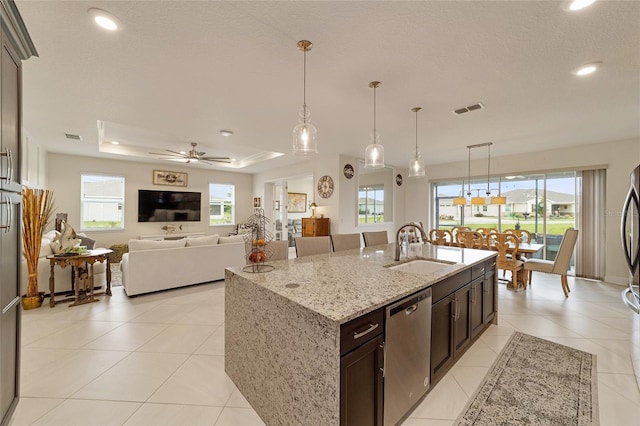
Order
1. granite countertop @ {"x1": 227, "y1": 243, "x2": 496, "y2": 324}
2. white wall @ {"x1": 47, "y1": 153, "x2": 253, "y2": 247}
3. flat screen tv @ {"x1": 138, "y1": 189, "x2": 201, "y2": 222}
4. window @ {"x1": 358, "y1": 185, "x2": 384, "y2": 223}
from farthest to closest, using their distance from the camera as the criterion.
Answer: flat screen tv @ {"x1": 138, "y1": 189, "x2": 201, "y2": 222} → window @ {"x1": 358, "y1": 185, "x2": 384, "y2": 223} → white wall @ {"x1": 47, "y1": 153, "x2": 253, "y2": 247} → granite countertop @ {"x1": 227, "y1": 243, "x2": 496, "y2": 324}

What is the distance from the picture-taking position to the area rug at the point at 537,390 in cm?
171

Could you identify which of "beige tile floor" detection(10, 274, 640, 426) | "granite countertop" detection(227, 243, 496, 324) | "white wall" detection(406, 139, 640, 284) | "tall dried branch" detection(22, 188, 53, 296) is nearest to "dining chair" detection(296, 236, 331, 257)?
"granite countertop" detection(227, 243, 496, 324)

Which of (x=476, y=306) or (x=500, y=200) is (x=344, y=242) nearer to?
(x=476, y=306)

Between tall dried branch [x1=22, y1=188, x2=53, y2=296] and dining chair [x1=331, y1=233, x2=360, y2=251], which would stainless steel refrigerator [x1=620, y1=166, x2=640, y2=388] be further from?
tall dried branch [x1=22, y1=188, x2=53, y2=296]

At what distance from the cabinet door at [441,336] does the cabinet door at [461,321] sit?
73 mm

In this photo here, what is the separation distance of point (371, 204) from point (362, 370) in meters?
6.04

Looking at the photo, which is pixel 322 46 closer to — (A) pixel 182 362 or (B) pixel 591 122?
(A) pixel 182 362

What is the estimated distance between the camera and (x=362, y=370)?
1.28 metres

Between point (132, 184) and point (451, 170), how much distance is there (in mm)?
8558

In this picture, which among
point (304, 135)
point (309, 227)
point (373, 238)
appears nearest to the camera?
point (304, 135)

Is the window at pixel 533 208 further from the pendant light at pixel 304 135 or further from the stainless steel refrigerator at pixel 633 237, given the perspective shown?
the pendant light at pixel 304 135

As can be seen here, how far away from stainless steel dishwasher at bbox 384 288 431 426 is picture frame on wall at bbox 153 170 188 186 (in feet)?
25.5

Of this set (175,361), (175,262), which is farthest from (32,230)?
(175,361)

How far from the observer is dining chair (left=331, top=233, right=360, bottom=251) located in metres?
3.32
